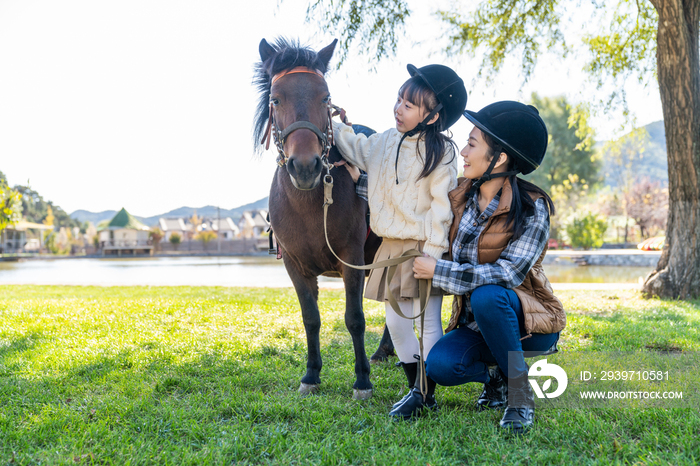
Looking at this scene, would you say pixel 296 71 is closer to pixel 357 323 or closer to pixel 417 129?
pixel 417 129

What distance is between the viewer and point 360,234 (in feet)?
8.36

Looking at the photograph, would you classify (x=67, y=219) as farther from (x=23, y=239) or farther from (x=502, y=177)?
(x=502, y=177)

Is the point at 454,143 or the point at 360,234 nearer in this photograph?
the point at 454,143

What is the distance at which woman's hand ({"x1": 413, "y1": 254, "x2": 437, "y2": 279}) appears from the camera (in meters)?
2.07

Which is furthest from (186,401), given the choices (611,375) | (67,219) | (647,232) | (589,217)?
(67,219)

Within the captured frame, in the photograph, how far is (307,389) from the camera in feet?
8.41

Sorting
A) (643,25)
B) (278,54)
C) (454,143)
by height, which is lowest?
(454,143)

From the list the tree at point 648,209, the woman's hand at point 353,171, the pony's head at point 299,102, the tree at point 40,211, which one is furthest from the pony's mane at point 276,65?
the tree at point 40,211

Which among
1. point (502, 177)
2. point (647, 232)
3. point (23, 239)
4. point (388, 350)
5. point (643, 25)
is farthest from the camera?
point (23, 239)

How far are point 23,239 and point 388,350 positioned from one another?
58928 mm

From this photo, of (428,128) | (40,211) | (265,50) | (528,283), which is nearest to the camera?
(528,283)

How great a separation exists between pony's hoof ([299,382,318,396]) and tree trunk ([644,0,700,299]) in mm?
5513

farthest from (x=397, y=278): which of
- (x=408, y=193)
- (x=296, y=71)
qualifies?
(x=296, y=71)

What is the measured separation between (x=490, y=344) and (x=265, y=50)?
6.54 feet
